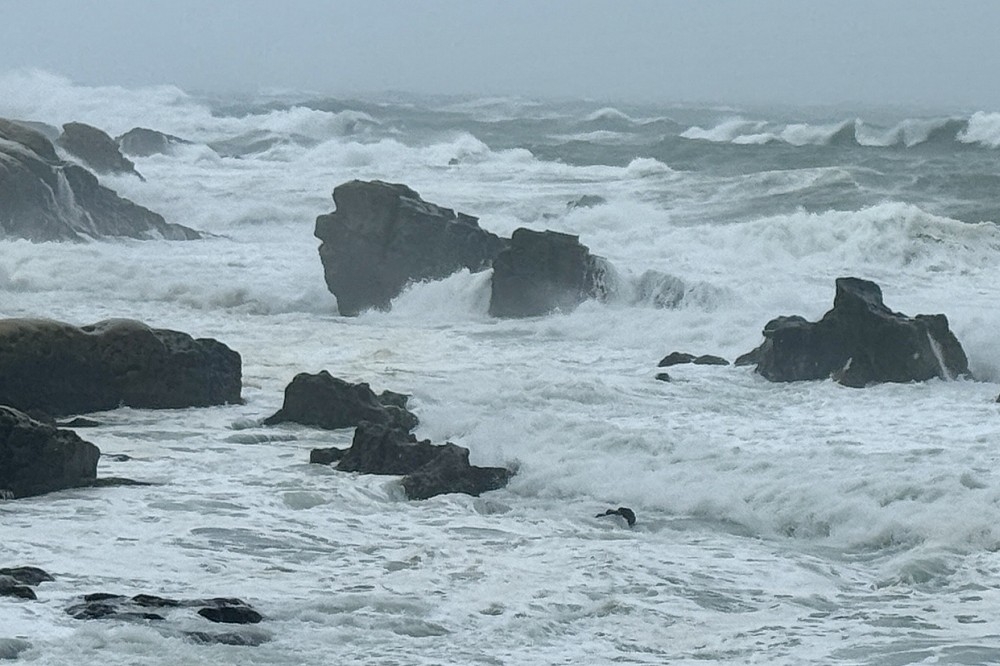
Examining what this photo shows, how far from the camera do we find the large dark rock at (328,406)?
611 inches

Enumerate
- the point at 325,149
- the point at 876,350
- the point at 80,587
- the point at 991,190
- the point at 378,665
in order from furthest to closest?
the point at 325,149
the point at 991,190
the point at 876,350
the point at 80,587
the point at 378,665

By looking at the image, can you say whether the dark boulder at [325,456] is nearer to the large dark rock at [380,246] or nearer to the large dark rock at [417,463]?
the large dark rock at [417,463]

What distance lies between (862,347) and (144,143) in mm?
36267

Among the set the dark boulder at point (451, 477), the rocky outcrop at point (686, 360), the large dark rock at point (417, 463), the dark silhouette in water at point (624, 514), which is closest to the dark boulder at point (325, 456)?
the large dark rock at point (417, 463)

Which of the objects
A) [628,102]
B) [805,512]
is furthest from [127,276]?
[628,102]

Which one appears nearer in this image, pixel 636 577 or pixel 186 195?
pixel 636 577

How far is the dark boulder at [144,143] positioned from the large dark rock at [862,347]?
34292 millimetres

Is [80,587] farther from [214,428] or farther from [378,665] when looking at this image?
[214,428]

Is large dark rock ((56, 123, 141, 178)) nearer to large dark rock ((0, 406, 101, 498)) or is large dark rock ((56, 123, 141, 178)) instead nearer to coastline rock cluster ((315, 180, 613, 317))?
coastline rock cluster ((315, 180, 613, 317))

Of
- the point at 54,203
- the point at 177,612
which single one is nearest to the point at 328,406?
the point at 177,612

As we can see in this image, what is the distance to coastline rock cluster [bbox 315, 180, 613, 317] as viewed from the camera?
76.7ft

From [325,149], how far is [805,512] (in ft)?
138

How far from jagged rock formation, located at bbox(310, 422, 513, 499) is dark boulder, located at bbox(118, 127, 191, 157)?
121ft

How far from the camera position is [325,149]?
5331cm
